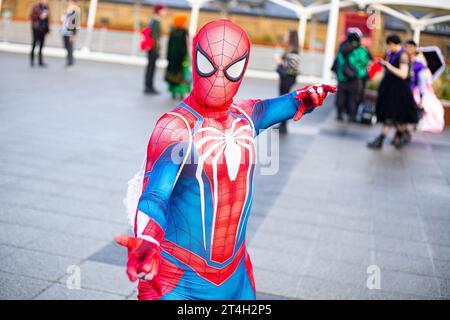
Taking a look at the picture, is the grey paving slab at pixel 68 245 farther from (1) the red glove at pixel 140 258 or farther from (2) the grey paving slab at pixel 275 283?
(1) the red glove at pixel 140 258

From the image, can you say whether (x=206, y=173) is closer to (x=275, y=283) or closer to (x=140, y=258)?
(x=140, y=258)

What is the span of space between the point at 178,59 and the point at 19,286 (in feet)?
31.8

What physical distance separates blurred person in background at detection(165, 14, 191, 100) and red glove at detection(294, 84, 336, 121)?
10.8m

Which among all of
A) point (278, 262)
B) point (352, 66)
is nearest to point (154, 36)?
point (352, 66)

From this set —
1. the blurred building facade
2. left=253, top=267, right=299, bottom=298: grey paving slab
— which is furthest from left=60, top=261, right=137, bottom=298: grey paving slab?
the blurred building facade

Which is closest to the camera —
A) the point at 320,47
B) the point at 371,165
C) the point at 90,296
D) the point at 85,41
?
the point at 90,296

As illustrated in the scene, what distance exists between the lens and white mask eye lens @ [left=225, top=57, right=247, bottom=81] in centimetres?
243

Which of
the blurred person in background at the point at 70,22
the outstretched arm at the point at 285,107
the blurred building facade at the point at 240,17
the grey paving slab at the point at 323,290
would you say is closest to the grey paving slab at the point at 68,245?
the grey paving slab at the point at 323,290

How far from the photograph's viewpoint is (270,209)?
664 cm

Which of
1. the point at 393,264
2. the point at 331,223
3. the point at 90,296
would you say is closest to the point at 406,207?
the point at 331,223

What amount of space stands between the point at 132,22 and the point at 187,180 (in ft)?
104

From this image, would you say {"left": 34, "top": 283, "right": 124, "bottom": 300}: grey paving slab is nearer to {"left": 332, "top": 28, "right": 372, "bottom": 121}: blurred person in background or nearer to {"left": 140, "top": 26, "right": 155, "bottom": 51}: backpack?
{"left": 332, "top": 28, "right": 372, "bottom": 121}: blurred person in background
